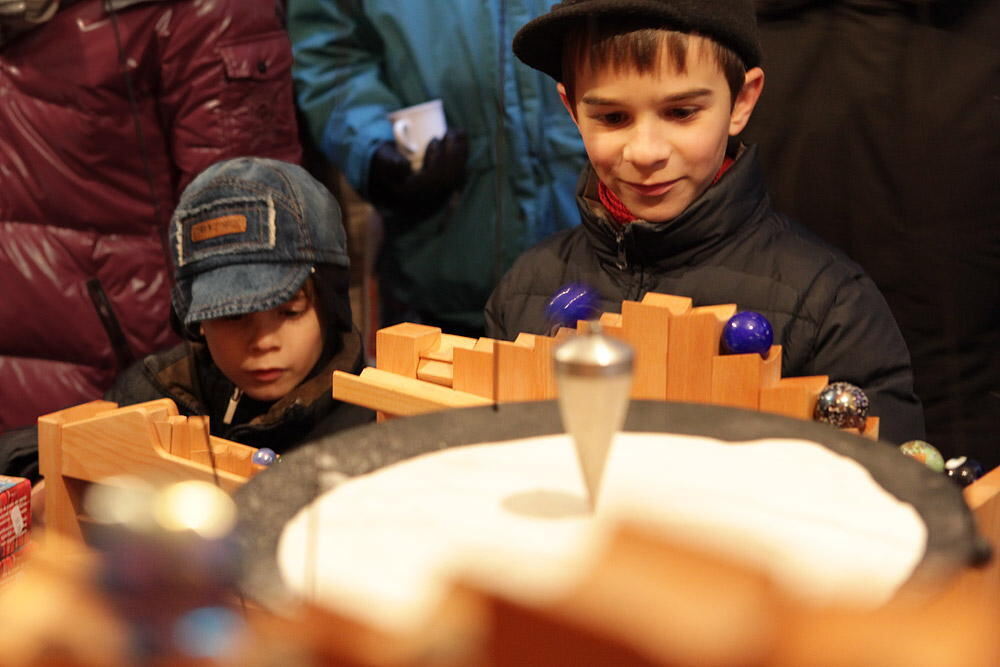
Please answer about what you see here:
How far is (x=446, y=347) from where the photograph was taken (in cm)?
71

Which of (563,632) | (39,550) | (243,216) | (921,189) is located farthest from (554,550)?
(921,189)

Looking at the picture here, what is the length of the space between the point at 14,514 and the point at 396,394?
32 centimetres

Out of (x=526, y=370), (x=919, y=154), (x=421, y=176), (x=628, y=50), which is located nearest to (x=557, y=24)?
(x=628, y=50)

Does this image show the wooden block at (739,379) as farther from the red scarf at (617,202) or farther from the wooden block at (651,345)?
the red scarf at (617,202)

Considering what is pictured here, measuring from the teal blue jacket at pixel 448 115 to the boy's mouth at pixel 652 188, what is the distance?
0.08 m

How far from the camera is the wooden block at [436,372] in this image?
68 cm

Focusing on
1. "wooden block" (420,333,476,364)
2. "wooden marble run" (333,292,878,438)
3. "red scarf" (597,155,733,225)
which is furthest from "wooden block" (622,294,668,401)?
"red scarf" (597,155,733,225)

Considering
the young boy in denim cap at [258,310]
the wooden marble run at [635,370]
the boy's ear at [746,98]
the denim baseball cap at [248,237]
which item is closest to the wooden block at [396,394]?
the wooden marble run at [635,370]

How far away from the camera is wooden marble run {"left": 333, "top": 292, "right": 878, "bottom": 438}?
623 millimetres

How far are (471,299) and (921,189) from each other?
0.42 metres

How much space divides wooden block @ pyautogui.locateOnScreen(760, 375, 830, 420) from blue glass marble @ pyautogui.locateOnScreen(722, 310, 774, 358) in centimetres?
2

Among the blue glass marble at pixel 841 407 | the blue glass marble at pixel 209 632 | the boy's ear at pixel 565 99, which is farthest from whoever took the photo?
the boy's ear at pixel 565 99

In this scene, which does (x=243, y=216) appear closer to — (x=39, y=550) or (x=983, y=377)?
(x=39, y=550)

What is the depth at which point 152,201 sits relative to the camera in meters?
1.03
